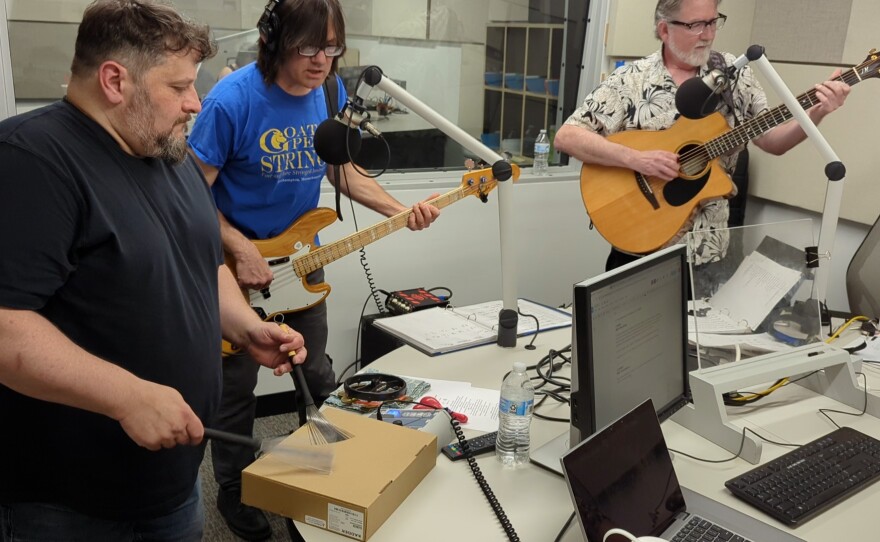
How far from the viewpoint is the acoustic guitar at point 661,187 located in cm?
259

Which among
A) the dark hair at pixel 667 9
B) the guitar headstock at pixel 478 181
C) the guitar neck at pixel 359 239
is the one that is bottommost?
the guitar neck at pixel 359 239

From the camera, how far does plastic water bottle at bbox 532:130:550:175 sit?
148 inches

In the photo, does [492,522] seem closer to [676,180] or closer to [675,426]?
[675,426]

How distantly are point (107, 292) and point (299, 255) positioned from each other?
1.18m

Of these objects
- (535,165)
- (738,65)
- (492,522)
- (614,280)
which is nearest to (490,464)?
(492,522)

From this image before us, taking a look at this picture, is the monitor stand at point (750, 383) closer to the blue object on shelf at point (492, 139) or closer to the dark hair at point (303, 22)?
the dark hair at point (303, 22)

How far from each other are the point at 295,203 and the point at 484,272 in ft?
4.95

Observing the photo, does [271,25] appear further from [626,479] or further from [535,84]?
[535,84]

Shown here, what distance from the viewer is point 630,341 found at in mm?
1369

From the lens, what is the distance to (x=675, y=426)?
5.44 feet

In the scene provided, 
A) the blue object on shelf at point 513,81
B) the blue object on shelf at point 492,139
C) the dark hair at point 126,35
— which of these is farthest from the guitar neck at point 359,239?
the blue object on shelf at point 513,81

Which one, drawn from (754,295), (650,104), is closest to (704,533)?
(754,295)

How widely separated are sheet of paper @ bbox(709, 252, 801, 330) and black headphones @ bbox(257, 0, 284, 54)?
1.31 meters

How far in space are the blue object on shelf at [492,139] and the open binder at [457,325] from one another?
1483 millimetres
